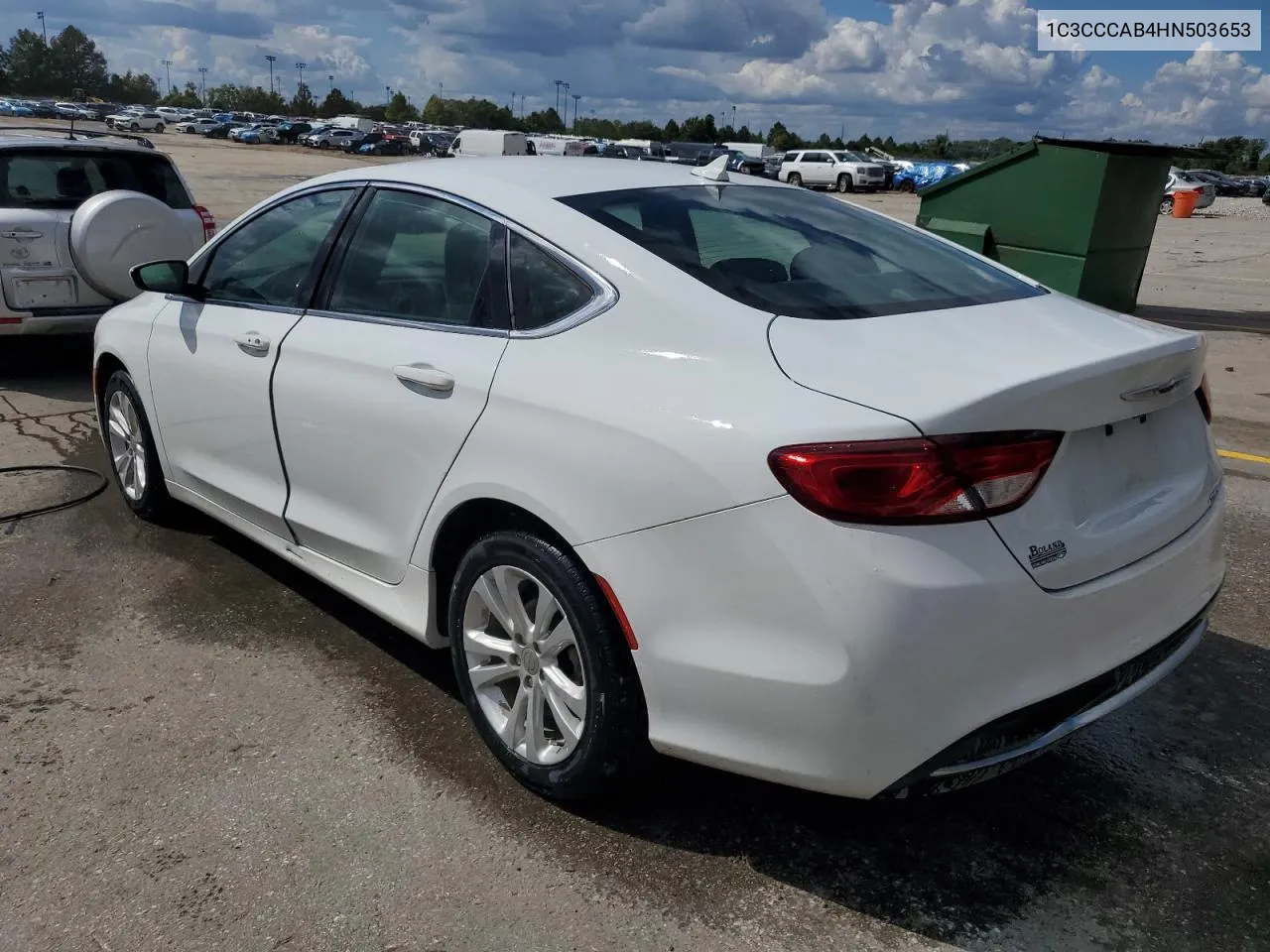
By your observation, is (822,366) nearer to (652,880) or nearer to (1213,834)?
(652,880)

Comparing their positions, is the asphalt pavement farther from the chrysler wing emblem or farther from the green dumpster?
the green dumpster

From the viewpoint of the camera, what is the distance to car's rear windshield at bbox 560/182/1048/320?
8.77ft

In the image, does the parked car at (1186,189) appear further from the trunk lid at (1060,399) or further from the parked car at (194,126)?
the parked car at (194,126)

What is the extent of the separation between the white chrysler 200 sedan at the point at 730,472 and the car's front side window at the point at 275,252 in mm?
89

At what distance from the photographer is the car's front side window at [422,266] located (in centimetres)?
298

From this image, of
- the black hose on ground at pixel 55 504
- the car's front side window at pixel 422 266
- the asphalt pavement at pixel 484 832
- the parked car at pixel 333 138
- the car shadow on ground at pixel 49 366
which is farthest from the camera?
the parked car at pixel 333 138

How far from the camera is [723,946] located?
90.9 inches

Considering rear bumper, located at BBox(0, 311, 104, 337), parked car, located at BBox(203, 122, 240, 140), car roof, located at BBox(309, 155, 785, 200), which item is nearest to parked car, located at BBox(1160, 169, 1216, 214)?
rear bumper, located at BBox(0, 311, 104, 337)

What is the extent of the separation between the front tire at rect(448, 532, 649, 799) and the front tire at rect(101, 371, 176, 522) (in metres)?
2.31

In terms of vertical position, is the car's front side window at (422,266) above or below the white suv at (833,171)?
above

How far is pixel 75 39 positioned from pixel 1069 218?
168 metres

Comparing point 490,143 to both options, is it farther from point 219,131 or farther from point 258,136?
point 219,131

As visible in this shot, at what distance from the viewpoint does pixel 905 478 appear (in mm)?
2090

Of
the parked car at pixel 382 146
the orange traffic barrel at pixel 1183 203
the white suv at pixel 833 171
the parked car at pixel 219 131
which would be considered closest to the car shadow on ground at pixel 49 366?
the white suv at pixel 833 171
